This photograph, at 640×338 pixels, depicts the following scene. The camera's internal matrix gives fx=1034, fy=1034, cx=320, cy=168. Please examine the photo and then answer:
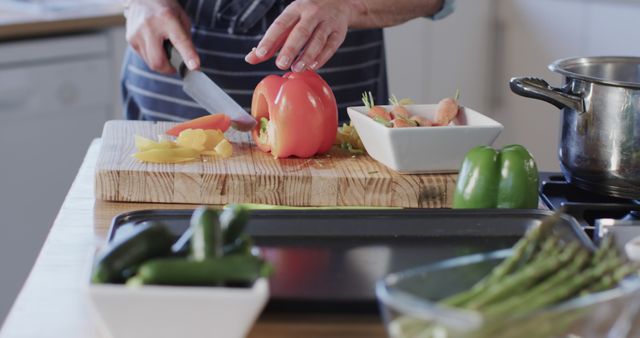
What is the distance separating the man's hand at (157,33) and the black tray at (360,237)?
1.84 feet

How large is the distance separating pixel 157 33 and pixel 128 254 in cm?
95

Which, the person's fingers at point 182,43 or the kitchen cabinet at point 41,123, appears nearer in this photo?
the person's fingers at point 182,43

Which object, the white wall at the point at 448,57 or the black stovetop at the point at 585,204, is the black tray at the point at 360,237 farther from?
the white wall at the point at 448,57

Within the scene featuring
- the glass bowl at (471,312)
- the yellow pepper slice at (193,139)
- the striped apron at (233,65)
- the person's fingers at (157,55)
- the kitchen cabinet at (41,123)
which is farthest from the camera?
the kitchen cabinet at (41,123)

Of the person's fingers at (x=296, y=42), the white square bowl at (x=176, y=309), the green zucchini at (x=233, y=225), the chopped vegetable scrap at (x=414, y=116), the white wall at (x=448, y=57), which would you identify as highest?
the person's fingers at (x=296, y=42)

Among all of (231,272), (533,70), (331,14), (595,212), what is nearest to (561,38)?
(533,70)

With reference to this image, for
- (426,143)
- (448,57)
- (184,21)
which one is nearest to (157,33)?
(184,21)

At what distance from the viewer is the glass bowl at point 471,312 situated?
81 cm

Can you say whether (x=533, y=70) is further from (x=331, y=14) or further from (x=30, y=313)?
(x=30, y=313)

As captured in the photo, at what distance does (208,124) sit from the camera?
1708 millimetres

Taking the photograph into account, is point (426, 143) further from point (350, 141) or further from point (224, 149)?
point (224, 149)

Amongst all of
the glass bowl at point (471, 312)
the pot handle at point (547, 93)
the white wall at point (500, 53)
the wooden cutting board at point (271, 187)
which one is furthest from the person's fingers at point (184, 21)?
→ the white wall at point (500, 53)

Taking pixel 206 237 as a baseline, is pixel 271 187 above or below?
below

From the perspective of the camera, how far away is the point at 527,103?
4.02m
